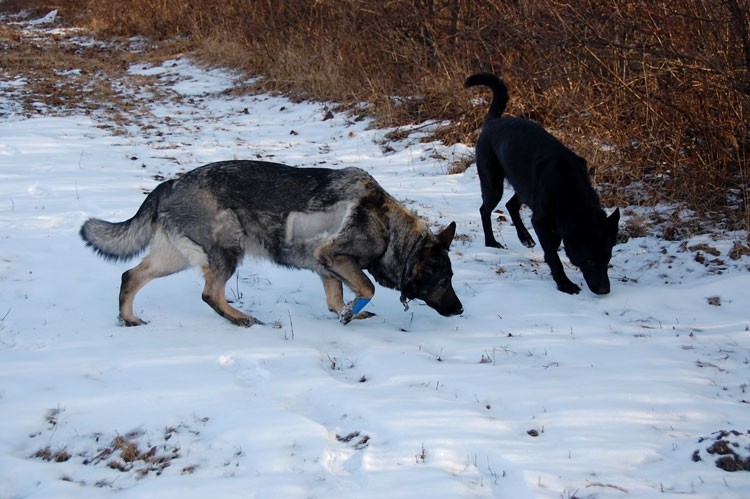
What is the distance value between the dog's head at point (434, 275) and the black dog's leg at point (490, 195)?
198cm

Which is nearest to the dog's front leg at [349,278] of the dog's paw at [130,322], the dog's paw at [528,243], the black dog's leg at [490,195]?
the dog's paw at [130,322]

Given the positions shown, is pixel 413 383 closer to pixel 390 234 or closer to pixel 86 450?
pixel 390 234

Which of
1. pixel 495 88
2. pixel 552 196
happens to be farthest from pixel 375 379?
pixel 495 88

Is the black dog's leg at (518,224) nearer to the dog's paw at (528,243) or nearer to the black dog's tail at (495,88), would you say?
the dog's paw at (528,243)

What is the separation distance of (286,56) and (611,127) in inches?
357

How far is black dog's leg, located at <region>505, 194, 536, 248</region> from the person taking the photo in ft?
24.3

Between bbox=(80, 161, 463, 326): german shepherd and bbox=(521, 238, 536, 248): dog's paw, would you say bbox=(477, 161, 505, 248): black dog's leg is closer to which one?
bbox=(521, 238, 536, 248): dog's paw

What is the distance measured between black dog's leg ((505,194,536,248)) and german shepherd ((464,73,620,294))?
0.04ft

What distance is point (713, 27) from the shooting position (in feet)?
24.0

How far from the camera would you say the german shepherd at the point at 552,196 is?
592 cm

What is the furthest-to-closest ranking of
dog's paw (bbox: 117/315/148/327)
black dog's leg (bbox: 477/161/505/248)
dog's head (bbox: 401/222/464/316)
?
black dog's leg (bbox: 477/161/505/248) → dog's head (bbox: 401/222/464/316) → dog's paw (bbox: 117/315/148/327)

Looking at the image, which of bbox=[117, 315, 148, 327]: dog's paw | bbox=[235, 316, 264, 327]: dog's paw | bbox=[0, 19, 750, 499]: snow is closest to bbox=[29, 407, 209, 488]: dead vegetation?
bbox=[0, 19, 750, 499]: snow

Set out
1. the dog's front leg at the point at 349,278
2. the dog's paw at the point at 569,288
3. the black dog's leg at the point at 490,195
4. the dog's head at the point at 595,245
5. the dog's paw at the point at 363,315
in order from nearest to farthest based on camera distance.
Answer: the dog's front leg at the point at 349,278
the dog's paw at the point at 363,315
the dog's head at the point at 595,245
the dog's paw at the point at 569,288
the black dog's leg at the point at 490,195

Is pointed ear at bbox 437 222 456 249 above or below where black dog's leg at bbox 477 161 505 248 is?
above
